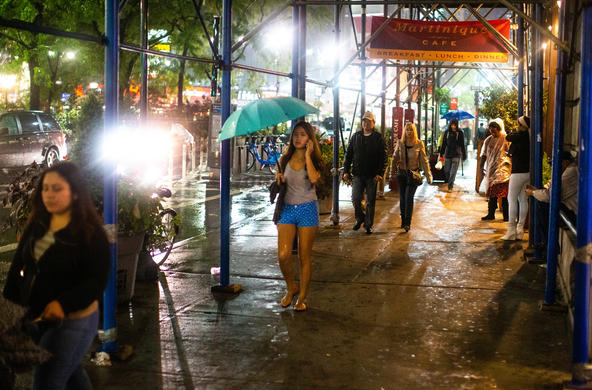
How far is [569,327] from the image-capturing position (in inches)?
232

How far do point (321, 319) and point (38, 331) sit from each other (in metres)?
3.33

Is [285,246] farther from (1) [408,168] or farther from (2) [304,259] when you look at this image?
(1) [408,168]

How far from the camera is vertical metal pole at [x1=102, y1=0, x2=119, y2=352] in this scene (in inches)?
199

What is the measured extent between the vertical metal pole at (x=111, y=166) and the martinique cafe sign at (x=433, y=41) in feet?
24.5

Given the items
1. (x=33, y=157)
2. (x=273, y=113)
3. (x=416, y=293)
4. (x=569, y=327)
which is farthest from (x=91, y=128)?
(x=33, y=157)

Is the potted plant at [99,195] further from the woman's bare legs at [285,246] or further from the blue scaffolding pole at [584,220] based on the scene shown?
the blue scaffolding pole at [584,220]

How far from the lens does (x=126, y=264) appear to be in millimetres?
6719

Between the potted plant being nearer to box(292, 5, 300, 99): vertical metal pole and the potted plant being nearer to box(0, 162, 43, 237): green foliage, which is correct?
box(0, 162, 43, 237): green foliage

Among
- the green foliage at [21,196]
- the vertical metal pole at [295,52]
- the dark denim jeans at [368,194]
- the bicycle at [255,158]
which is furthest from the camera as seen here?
the bicycle at [255,158]

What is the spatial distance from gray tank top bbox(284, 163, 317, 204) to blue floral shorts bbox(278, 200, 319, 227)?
5 cm

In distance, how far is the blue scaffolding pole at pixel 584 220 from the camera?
458 centimetres

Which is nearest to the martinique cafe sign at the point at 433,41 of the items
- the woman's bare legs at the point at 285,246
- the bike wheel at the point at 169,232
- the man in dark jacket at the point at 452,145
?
the bike wheel at the point at 169,232

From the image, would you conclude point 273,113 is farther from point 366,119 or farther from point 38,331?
point 366,119

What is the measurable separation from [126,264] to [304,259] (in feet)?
5.51
